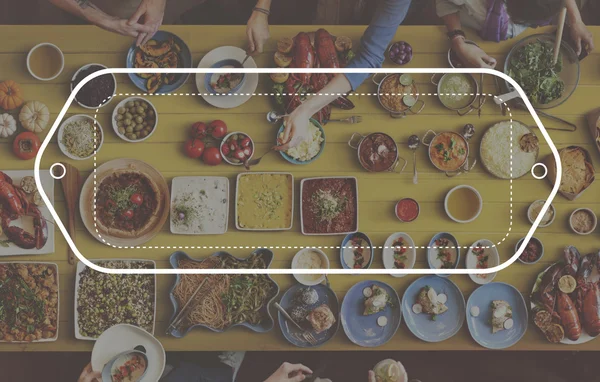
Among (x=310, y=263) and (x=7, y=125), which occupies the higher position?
(x=7, y=125)

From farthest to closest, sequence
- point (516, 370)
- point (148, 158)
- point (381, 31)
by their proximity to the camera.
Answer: point (516, 370) → point (148, 158) → point (381, 31)

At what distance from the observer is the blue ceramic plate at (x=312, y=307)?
2.47 metres

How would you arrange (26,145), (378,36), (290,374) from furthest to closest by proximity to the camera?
(290,374) → (26,145) → (378,36)

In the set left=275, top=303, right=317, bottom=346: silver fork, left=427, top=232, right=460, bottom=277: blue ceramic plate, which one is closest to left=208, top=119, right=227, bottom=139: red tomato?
left=275, top=303, right=317, bottom=346: silver fork

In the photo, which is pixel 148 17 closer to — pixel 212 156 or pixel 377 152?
pixel 212 156

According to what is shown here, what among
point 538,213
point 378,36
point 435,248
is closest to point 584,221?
point 538,213

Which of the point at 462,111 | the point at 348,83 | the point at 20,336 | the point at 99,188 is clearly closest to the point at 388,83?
the point at 348,83

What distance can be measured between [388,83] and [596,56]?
124 centimetres

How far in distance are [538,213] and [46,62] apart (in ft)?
9.73

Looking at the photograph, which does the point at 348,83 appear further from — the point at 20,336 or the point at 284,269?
the point at 20,336

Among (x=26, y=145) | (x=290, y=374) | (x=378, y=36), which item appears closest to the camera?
(x=378, y=36)

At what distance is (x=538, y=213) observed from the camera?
2488 millimetres

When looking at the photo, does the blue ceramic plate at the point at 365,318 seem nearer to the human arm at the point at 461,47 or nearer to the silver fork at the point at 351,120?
the silver fork at the point at 351,120

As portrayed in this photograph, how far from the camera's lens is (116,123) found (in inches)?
96.3
